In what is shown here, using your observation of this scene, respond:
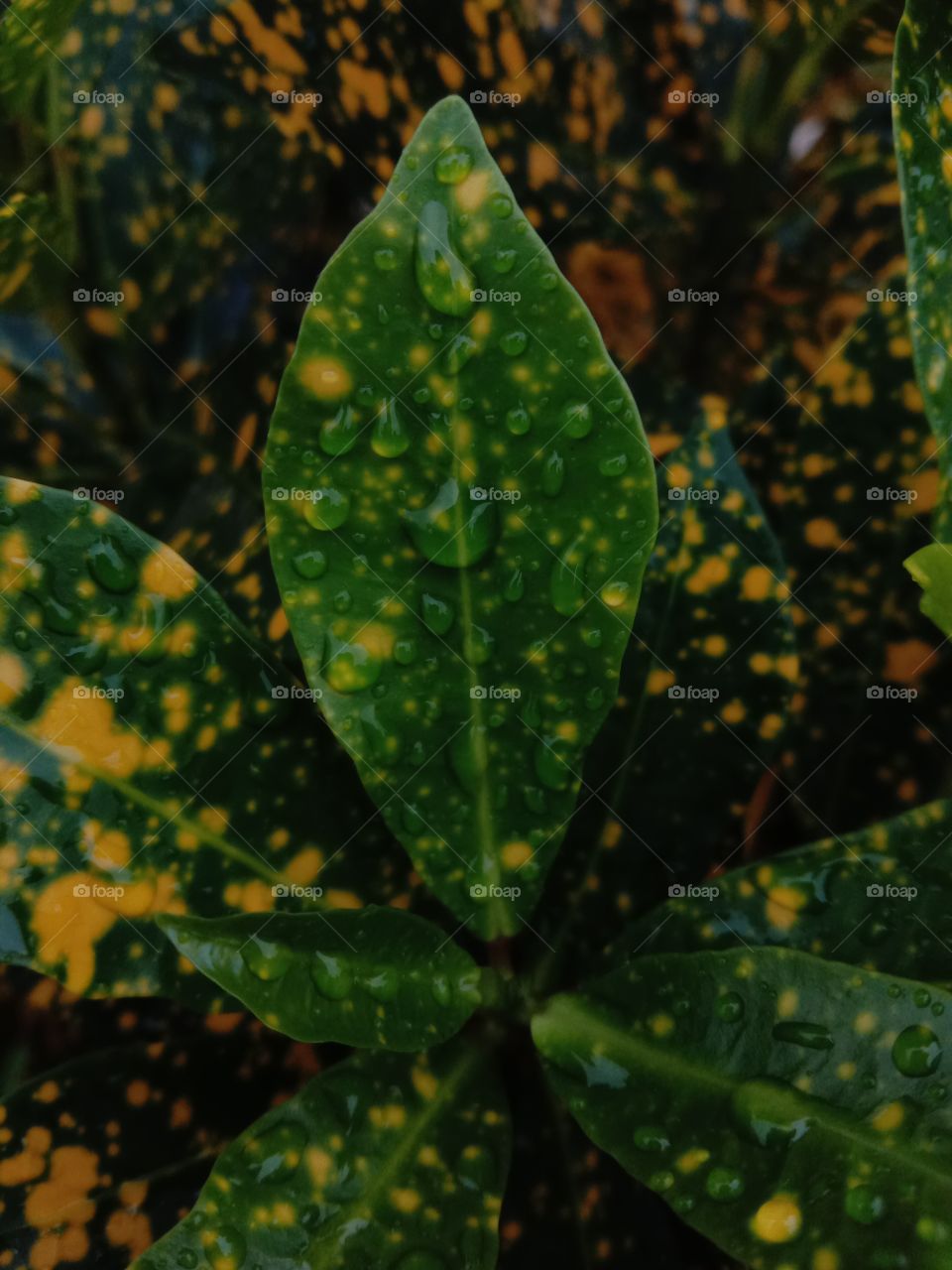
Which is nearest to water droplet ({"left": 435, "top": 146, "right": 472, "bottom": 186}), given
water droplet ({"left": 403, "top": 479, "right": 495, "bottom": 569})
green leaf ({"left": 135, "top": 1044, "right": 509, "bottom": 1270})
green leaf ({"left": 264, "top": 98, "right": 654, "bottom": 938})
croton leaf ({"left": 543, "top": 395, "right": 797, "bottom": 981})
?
green leaf ({"left": 264, "top": 98, "right": 654, "bottom": 938})

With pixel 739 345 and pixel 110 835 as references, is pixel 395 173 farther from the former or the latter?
pixel 739 345

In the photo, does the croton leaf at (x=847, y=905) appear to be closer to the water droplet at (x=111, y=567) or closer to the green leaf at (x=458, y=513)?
the green leaf at (x=458, y=513)

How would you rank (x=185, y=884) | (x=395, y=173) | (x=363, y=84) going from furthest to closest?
(x=363, y=84)
(x=185, y=884)
(x=395, y=173)

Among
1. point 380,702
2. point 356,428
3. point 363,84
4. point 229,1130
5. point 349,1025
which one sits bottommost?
point 229,1130

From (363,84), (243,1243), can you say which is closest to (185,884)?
(243,1243)

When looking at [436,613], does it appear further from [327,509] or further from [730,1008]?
[730,1008]

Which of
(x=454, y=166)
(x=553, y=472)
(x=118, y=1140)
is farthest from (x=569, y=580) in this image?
(x=118, y=1140)

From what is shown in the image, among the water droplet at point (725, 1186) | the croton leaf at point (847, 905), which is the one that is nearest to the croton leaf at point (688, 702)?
the croton leaf at point (847, 905)
